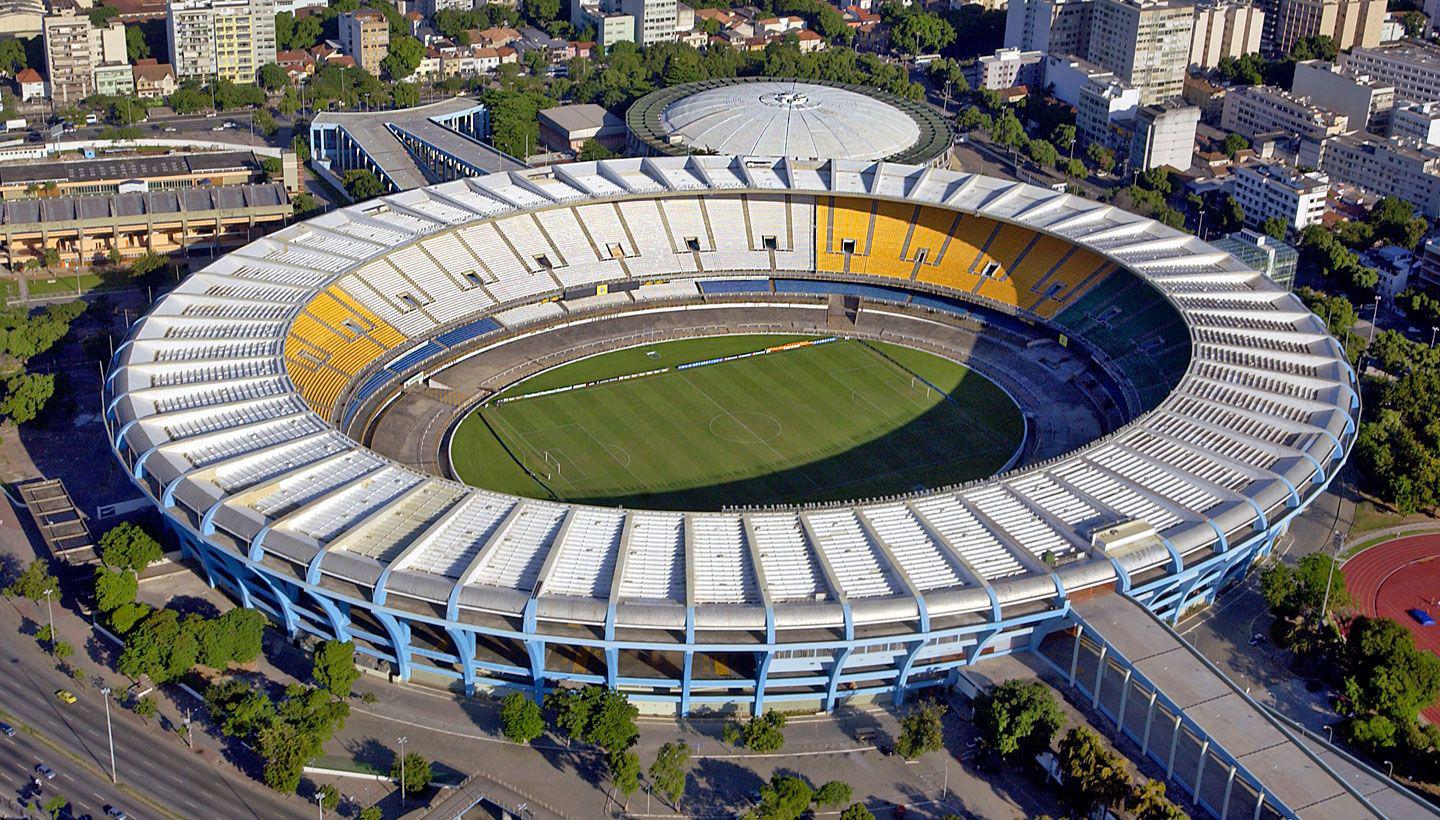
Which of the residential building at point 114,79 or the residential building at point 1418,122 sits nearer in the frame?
the residential building at point 1418,122

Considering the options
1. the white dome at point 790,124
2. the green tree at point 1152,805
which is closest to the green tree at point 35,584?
the green tree at point 1152,805

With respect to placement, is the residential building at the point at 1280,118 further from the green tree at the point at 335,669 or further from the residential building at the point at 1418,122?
the green tree at the point at 335,669

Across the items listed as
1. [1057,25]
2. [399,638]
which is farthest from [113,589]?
[1057,25]

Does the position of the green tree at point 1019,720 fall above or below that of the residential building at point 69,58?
below

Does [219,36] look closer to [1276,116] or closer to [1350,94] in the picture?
[1276,116]

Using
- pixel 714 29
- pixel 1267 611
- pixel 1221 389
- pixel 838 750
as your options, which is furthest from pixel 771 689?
pixel 714 29

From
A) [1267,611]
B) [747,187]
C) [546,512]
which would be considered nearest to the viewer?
[546,512]

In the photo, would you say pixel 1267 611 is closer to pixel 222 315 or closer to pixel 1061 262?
pixel 1061 262
